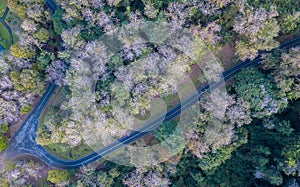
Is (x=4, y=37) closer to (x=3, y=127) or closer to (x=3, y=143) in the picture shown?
(x=3, y=127)

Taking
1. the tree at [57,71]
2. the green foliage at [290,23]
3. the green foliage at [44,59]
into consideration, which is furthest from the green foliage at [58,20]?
the green foliage at [290,23]

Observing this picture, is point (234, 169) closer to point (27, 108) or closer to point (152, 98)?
point (152, 98)

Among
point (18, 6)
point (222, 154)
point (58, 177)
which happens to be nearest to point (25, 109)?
point (58, 177)

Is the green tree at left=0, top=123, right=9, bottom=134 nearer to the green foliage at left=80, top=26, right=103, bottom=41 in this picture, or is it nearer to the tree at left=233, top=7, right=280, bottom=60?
the green foliage at left=80, top=26, right=103, bottom=41

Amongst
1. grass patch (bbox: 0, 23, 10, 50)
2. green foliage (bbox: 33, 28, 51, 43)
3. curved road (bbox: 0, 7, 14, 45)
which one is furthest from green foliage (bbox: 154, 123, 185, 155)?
grass patch (bbox: 0, 23, 10, 50)

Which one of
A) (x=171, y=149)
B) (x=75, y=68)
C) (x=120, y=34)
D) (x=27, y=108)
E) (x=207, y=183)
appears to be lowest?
(x=207, y=183)

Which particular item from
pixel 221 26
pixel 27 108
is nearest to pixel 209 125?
pixel 221 26

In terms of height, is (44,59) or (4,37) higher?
(4,37)
